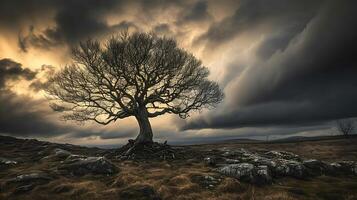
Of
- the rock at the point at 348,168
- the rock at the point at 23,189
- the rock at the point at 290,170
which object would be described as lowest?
the rock at the point at 348,168

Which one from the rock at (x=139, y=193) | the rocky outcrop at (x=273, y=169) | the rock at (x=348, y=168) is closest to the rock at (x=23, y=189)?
the rock at (x=139, y=193)

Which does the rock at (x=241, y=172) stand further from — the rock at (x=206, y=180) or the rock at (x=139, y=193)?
the rock at (x=139, y=193)

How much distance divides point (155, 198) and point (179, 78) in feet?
69.6

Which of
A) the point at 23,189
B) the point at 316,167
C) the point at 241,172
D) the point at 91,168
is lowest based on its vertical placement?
the point at 316,167

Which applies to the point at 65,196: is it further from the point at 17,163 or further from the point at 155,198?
the point at 17,163

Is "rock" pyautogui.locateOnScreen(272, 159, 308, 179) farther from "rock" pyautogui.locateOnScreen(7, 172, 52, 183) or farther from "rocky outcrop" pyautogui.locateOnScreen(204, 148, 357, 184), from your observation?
"rock" pyautogui.locateOnScreen(7, 172, 52, 183)

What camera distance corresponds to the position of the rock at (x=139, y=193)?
14773mm

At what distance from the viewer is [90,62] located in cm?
3031

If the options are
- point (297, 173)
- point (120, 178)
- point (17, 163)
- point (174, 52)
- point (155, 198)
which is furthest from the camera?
point (174, 52)

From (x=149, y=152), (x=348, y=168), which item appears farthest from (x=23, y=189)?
(x=348, y=168)

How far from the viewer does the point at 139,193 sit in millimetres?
15367

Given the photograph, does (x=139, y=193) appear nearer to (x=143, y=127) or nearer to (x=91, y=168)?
(x=91, y=168)

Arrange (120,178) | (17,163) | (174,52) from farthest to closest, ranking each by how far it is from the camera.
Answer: (174,52) → (17,163) → (120,178)

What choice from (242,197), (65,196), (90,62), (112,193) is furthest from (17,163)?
(242,197)
